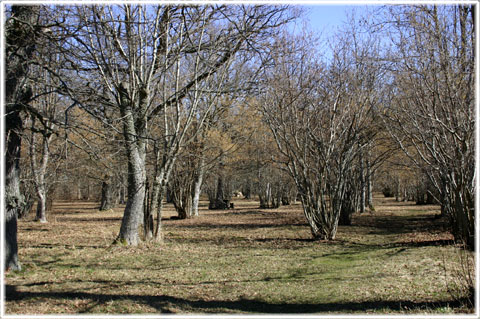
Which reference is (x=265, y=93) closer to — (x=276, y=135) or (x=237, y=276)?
(x=276, y=135)

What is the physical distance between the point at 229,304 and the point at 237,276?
180cm

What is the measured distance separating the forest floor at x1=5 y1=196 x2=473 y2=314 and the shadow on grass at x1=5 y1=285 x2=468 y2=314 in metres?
0.01

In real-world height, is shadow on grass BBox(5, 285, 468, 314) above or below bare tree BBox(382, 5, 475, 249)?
below

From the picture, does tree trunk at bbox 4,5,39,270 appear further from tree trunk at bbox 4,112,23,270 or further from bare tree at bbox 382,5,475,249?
bare tree at bbox 382,5,475,249

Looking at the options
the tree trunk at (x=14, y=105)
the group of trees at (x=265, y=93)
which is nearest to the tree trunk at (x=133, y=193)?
the group of trees at (x=265, y=93)

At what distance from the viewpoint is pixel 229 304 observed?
→ 601 cm

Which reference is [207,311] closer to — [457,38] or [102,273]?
[102,273]

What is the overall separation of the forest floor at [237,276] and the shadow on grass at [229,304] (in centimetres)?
1

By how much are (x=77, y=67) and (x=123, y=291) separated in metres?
5.61

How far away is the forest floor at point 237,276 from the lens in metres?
5.70

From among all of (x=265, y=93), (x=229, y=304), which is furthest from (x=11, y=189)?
(x=265, y=93)

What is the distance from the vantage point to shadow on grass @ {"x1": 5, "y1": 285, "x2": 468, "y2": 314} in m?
5.47

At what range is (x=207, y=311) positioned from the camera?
5.64m

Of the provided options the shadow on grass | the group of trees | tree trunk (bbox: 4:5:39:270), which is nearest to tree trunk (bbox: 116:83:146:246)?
the group of trees
